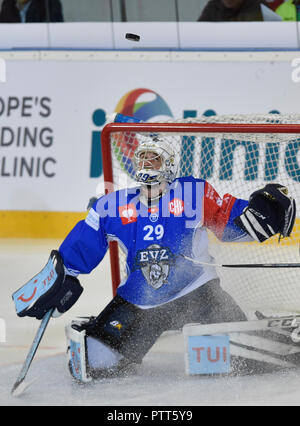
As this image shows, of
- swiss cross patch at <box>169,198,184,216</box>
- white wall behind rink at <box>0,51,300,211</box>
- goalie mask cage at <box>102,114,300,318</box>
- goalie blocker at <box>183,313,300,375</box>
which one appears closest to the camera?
goalie blocker at <box>183,313,300,375</box>

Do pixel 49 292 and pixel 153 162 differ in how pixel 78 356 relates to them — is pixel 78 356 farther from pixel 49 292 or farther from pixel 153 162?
pixel 153 162

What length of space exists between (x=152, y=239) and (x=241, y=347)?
0.50 meters

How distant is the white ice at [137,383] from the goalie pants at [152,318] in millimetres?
125

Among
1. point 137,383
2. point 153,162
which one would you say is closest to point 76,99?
point 153,162

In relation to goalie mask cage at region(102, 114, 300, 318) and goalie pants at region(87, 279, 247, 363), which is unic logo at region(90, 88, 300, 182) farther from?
goalie pants at region(87, 279, 247, 363)

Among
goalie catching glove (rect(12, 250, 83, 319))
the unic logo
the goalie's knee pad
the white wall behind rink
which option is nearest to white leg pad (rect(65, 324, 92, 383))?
the goalie's knee pad

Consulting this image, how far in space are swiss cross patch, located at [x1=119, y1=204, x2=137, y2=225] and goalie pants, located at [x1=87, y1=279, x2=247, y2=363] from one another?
303mm

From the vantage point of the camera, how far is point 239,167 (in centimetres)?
443

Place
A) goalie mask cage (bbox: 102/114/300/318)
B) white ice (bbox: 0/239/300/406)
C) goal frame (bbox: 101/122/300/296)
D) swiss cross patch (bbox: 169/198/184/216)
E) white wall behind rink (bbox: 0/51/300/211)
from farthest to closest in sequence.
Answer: white wall behind rink (bbox: 0/51/300/211), goalie mask cage (bbox: 102/114/300/318), goal frame (bbox: 101/122/300/296), swiss cross patch (bbox: 169/198/184/216), white ice (bbox: 0/239/300/406)

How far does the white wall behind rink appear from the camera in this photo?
5402 mm

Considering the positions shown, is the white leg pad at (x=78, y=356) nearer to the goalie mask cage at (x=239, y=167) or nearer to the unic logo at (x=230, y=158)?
the goalie mask cage at (x=239, y=167)

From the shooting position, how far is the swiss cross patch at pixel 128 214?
→ 3314 millimetres

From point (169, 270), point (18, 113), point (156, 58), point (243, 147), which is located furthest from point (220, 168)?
point (18, 113)
